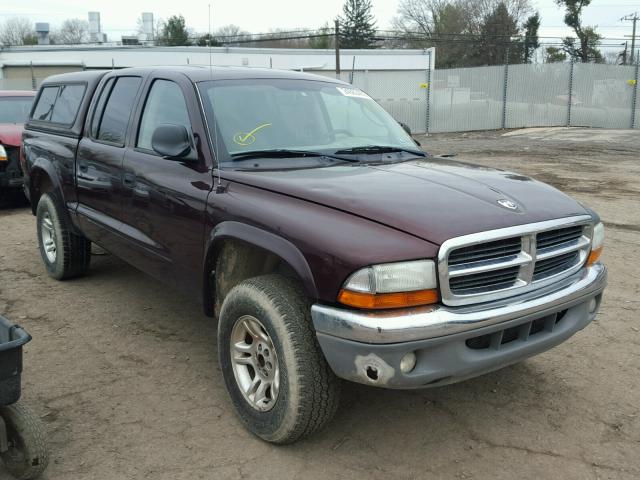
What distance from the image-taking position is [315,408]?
2.89 metres

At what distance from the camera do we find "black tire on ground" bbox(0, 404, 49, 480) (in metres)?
2.75

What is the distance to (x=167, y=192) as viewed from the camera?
3793 mm

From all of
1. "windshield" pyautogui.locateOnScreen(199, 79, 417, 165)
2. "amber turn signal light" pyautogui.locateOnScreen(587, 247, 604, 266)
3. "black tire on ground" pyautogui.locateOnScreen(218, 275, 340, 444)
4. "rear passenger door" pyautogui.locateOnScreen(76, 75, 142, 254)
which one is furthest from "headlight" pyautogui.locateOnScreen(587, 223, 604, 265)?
"rear passenger door" pyautogui.locateOnScreen(76, 75, 142, 254)

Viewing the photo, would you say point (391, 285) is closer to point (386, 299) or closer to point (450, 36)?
point (386, 299)

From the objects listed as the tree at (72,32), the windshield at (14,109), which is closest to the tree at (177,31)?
the tree at (72,32)

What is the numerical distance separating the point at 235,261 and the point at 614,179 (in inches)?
401

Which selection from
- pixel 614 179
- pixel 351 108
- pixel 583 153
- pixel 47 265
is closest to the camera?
pixel 351 108

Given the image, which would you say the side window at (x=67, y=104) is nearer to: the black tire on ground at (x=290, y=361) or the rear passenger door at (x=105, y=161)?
the rear passenger door at (x=105, y=161)

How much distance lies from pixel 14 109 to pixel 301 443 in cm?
904

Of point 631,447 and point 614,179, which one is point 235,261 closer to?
point 631,447

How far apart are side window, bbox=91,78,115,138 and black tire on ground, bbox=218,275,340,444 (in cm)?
243

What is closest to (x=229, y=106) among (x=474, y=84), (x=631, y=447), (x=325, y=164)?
(x=325, y=164)

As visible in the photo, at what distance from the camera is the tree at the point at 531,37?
50.3 meters

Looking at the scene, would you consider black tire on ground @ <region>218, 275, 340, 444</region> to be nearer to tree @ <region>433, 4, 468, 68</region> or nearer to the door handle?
the door handle
